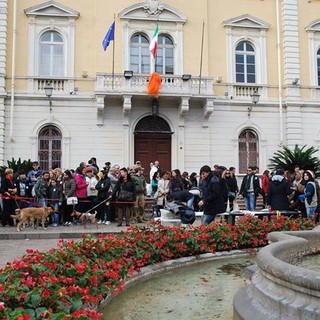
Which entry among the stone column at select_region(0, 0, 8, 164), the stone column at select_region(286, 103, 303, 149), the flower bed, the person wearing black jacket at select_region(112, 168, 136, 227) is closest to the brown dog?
the person wearing black jacket at select_region(112, 168, 136, 227)

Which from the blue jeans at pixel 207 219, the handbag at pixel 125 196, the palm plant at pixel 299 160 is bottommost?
the blue jeans at pixel 207 219

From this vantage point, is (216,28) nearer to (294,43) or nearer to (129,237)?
(294,43)

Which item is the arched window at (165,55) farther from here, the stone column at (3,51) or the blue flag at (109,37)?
the stone column at (3,51)

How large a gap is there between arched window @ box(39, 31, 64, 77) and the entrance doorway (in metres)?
4.65

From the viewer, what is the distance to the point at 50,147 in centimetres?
2092

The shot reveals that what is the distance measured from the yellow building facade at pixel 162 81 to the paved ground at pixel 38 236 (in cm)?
778

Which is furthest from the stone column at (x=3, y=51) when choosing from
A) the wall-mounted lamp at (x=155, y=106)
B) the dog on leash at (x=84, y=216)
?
the dog on leash at (x=84, y=216)

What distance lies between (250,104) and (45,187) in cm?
1200

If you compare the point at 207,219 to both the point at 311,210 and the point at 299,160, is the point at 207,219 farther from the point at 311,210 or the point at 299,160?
the point at 299,160

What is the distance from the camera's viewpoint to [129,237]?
25.0 ft

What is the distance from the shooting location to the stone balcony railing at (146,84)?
2030 cm

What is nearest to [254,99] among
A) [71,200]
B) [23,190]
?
[71,200]

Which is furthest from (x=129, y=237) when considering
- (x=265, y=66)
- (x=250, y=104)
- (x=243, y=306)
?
(x=265, y=66)

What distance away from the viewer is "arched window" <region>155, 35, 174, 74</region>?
2200 centimetres
